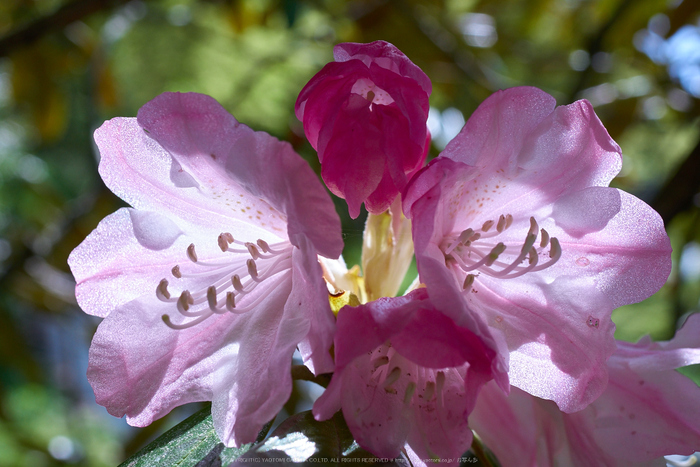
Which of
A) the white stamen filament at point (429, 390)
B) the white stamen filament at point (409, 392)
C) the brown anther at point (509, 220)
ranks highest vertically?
the brown anther at point (509, 220)

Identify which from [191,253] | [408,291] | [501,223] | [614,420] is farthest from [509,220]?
[191,253]

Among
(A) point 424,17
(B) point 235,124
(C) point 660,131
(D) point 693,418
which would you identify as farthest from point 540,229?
(C) point 660,131

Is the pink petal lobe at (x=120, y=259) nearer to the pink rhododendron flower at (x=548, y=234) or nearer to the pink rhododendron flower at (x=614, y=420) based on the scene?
the pink rhododendron flower at (x=548, y=234)

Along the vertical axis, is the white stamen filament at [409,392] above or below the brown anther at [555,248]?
below

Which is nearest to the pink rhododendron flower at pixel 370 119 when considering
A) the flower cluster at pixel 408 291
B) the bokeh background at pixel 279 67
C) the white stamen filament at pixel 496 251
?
the flower cluster at pixel 408 291

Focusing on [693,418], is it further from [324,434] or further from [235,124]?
[235,124]

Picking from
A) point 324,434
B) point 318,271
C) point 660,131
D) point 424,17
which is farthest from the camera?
point 660,131

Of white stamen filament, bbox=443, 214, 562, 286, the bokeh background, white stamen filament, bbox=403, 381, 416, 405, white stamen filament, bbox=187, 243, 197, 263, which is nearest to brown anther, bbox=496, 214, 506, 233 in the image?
white stamen filament, bbox=443, 214, 562, 286
